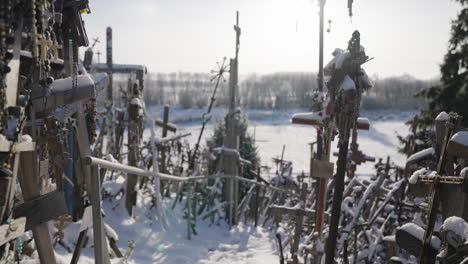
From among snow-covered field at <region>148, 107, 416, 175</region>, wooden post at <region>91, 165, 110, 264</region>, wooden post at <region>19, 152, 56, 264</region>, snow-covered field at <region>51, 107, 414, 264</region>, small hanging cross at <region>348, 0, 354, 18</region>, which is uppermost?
small hanging cross at <region>348, 0, 354, 18</region>

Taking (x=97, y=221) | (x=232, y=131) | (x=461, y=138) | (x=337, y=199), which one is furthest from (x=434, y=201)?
(x=232, y=131)

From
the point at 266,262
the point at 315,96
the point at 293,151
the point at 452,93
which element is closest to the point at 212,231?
the point at 266,262

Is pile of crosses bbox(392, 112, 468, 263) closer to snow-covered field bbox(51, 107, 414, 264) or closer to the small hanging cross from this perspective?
the small hanging cross

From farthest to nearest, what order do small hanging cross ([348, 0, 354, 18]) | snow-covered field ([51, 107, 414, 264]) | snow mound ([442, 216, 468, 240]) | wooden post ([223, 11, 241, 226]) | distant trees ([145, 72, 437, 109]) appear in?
distant trees ([145, 72, 437, 109]), wooden post ([223, 11, 241, 226]), snow-covered field ([51, 107, 414, 264]), small hanging cross ([348, 0, 354, 18]), snow mound ([442, 216, 468, 240])

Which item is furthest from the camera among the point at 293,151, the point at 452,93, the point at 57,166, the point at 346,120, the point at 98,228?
the point at 293,151

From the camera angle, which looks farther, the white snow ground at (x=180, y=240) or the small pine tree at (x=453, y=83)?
the small pine tree at (x=453, y=83)

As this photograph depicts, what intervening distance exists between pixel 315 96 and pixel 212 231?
3.47 m

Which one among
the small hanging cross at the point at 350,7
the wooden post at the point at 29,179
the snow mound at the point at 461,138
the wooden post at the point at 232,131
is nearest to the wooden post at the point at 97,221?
the wooden post at the point at 29,179

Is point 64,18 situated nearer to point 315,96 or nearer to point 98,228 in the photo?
point 98,228

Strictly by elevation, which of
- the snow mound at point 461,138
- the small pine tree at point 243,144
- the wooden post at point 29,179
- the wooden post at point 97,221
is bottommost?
the small pine tree at point 243,144

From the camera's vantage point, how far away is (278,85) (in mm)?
106375

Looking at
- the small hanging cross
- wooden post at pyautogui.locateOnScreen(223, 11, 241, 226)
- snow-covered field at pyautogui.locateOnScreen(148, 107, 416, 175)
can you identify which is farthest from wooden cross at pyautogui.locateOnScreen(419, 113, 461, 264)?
snow-covered field at pyautogui.locateOnScreen(148, 107, 416, 175)

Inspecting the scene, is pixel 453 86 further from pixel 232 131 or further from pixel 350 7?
pixel 350 7

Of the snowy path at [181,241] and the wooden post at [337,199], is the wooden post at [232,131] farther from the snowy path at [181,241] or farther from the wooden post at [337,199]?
the wooden post at [337,199]
